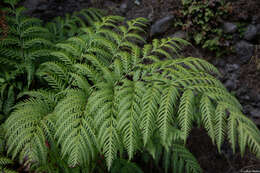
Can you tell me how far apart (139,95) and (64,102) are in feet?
2.10

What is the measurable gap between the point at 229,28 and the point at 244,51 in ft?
1.49

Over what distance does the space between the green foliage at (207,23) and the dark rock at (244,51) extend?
23 centimetres

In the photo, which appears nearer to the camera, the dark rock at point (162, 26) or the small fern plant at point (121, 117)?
the small fern plant at point (121, 117)

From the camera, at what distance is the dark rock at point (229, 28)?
10.6 ft

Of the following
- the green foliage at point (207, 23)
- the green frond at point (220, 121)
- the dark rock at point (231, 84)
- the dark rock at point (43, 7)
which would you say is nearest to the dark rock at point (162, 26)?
the green foliage at point (207, 23)

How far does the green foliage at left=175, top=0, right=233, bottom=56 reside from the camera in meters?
3.26

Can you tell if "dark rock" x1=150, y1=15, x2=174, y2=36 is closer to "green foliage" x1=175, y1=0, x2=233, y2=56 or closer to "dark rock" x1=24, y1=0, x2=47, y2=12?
"green foliage" x1=175, y1=0, x2=233, y2=56

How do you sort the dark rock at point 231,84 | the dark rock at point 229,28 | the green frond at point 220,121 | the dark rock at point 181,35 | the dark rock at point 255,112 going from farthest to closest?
1. the dark rock at point 181,35
2. the dark rock at point 229,28
3. the dark rock at point 231,84
4. the dark rock at point 255,112
5. the green frond at point 220,121

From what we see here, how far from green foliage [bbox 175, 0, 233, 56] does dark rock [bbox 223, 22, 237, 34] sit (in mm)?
75

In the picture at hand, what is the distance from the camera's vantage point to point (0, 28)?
217 cm

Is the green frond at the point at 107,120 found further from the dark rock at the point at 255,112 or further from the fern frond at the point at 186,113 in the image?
the dark rock at the point at 255,112

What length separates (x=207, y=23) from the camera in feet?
10.9

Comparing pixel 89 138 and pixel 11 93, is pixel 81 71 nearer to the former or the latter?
pixel 89 138

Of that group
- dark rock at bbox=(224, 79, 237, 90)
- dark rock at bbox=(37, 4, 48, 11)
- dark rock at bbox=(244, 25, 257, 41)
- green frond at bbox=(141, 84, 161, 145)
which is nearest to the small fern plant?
green frond at bbox=(141, 84, 161, 145)
